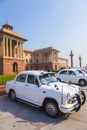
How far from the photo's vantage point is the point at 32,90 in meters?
6.18

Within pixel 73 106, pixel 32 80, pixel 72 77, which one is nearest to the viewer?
pixel 73 106

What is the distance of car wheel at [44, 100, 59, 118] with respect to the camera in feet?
17.2

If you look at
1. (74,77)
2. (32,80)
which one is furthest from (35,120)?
(74,77)

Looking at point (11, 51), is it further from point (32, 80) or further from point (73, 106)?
point (73, 106)

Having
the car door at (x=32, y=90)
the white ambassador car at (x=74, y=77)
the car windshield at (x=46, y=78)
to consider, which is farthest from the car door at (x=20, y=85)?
the white ambassador car at (x=74, y=77)

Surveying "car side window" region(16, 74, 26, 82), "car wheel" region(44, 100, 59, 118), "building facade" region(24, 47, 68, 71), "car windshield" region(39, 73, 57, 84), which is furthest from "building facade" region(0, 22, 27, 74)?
"car wheel" region(44, 100, 59, 118)

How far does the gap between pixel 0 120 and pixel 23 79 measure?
92.1 inches

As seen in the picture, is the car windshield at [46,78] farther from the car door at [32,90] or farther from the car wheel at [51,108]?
the car wheel at [51,108]

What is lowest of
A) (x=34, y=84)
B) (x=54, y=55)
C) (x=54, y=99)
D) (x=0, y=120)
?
(x=0, y=120)

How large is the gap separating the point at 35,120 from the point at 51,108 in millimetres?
744

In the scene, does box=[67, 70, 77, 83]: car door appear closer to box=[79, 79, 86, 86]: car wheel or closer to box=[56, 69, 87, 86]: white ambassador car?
box=[56, 69, 87, 86]: white ambassador car

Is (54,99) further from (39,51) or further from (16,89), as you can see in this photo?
(39,51)

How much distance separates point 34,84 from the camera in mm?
6219

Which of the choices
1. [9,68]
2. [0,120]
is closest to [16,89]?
[0,120]
